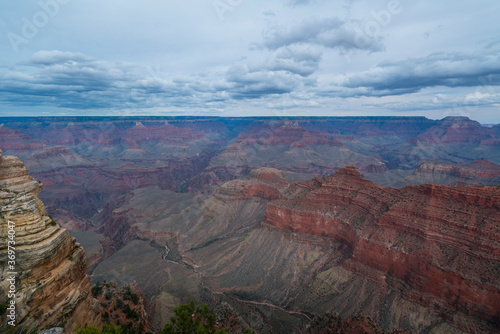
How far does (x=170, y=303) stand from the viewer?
4409 centimetres

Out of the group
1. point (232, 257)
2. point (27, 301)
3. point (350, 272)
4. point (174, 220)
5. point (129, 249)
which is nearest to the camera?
point (27, 301)

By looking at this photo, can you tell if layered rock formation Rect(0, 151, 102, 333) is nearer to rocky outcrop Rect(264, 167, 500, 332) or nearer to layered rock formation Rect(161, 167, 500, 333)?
layered rock formation Rect(161, 167, 500, 333)

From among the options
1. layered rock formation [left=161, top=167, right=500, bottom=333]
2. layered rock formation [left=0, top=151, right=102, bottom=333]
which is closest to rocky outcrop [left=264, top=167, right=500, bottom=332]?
layered rock formation [left=161, top=167, right=500, bottom=333]

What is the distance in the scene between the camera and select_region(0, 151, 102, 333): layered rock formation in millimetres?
17422

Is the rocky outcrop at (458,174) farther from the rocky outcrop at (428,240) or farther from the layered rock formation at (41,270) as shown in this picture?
the layered rock formation at (41,270)

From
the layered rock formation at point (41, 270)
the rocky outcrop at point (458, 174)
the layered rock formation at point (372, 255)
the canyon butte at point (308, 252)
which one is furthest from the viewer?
the rocky outcrop at point (458, 174)

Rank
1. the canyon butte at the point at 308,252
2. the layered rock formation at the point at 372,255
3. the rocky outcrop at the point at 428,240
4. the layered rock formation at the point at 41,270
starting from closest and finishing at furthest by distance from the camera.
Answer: the layered rock formation at the point at 41,270 < the rocky outcrop at the point at 428,240 < the canyon butte at the point at 308,252 < the layered rock formation at the point at 372,255

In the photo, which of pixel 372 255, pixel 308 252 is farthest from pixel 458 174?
pixel 308 252

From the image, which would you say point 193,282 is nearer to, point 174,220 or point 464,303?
point 174,220

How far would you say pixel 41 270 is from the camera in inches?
721

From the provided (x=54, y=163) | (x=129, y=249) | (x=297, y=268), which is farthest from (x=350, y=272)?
(x=54, y=163)

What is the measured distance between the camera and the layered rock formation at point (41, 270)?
686 inches

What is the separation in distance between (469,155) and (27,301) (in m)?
264

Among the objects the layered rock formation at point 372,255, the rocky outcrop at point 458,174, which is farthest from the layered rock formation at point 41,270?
the rocky outcrop at point 458,174
